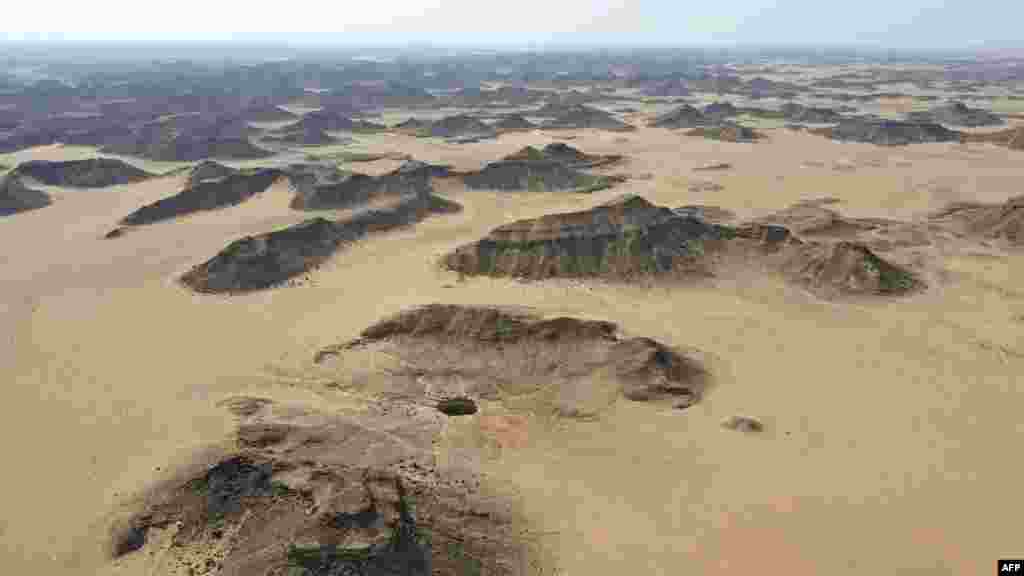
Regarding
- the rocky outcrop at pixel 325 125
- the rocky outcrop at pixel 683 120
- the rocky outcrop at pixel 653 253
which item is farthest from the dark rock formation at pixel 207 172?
the rocky outcrop at pixel 683 120

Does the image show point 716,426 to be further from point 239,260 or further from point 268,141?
point 268,141

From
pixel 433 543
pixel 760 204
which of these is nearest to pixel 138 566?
pixel 433 543

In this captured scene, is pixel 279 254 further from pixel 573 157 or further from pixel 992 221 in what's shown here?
pixel 992 221

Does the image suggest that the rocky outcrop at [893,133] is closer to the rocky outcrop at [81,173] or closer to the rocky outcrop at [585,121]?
the rocky outcrop at [585,121]

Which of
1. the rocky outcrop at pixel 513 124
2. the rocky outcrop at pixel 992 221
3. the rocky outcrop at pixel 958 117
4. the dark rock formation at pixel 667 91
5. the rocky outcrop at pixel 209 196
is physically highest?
the dark rock formation at pixel 667 91

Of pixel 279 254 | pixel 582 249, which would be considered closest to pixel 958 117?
pixel 582 249
